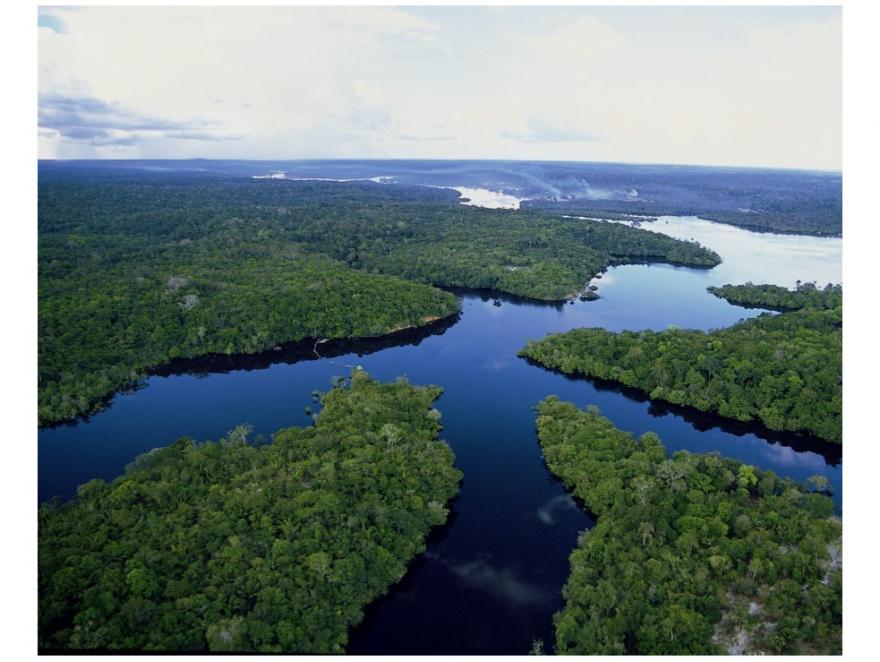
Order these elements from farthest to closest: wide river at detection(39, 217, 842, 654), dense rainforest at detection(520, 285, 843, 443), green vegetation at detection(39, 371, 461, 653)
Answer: dense rainforest at detection(520, 285, 843, 443) → wide river at detection(39, 217, 842, 654) → green vegetation at detection(39, 371, 461, 653)

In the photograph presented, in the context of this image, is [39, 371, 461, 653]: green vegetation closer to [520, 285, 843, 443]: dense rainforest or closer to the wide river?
the wide river

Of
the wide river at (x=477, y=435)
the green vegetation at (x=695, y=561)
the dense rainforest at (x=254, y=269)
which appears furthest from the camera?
the dense rainforest at (x=254, y=269)

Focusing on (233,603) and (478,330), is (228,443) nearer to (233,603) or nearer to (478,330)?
(233,603)

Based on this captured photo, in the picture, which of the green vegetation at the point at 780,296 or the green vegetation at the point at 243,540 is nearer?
the green vegetation at the point at 243,540

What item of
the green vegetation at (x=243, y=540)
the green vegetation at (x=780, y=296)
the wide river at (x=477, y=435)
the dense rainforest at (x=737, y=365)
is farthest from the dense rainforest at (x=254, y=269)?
the dense rainforest at (x=737, y=365)

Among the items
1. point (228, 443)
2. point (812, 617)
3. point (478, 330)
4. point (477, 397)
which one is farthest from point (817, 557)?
point (478, 330)

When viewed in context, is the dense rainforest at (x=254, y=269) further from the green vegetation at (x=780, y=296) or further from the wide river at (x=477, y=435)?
the green vegetation at (x=780, y=296)

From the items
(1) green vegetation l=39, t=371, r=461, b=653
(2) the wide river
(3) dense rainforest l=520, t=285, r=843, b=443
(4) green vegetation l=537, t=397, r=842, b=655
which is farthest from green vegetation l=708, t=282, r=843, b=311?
(1) green vegetation l=39, t=371, r=461, b=653
